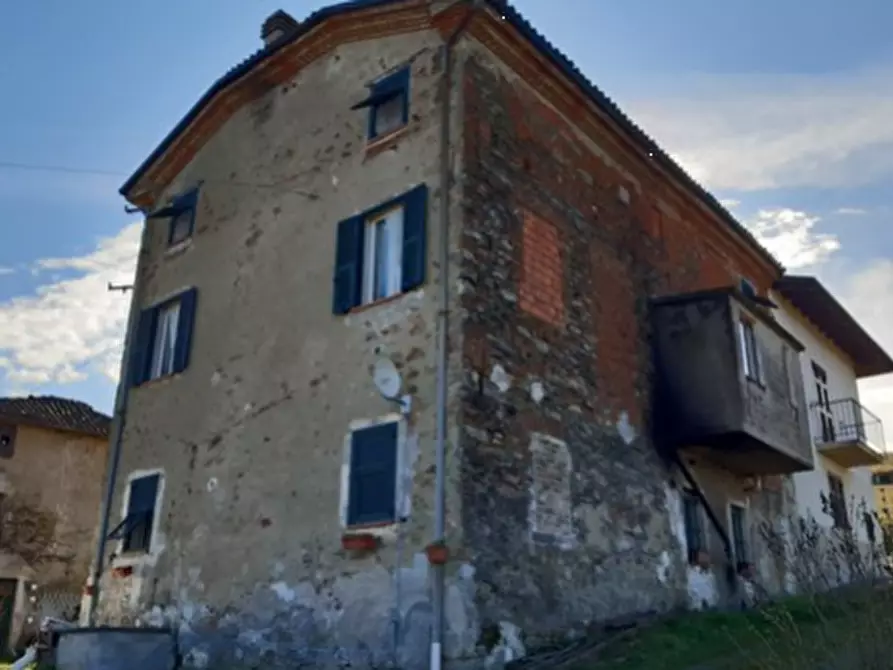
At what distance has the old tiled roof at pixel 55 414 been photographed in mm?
22000

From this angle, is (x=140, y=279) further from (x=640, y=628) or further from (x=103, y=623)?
(x=640, y=628)

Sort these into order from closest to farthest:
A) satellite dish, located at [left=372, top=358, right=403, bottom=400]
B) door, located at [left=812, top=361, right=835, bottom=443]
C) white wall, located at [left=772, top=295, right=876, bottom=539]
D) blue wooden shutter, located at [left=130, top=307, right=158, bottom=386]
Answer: satellite dish, located at [left=372, top=358, right=403, bottom=400]
blue wooden shutter, located at [left=130, top=307, right=158, bottom=386]
white wall, located at [left=772, top=295, right=876, bottom=539]
door, located at [left=812, top=361, right=835, bottom=443]

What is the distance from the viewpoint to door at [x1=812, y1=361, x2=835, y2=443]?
20312 mm

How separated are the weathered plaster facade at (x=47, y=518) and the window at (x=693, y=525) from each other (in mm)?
15477

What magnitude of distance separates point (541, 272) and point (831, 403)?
13.1 meters

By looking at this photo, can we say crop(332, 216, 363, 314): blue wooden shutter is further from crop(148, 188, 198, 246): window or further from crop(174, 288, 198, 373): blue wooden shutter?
crop(148, 188, 198, 246): window

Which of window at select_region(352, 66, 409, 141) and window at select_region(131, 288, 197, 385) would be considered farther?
window at select_region(131, 288, 197, 385)

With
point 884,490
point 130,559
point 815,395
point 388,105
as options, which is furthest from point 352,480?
point 815,395

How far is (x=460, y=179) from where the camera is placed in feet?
34.0

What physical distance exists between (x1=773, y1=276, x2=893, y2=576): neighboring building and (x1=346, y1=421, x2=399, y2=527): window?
1150cm

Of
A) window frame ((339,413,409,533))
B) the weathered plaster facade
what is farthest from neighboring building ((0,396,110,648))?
window frame ((339,413,409,533))

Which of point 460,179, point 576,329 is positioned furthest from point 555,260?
point 460,179

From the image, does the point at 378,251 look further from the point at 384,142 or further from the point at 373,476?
Answer: the point at 373,476

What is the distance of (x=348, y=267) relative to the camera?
11086mm
